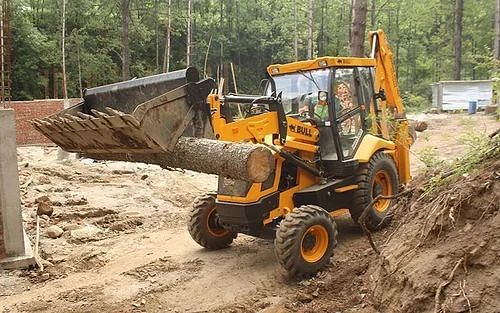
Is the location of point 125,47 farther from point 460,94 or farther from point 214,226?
point 214,226

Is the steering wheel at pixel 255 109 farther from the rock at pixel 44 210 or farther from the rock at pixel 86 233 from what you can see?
the rock at pixel 44 210

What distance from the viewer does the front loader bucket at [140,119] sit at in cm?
470

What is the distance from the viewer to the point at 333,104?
7172 mm

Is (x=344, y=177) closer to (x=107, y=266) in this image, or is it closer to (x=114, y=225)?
(x=107, y=266)

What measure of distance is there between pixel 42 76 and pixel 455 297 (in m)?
35.0

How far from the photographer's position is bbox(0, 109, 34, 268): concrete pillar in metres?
7.00

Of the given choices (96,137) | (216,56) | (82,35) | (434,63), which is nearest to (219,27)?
(216,56)

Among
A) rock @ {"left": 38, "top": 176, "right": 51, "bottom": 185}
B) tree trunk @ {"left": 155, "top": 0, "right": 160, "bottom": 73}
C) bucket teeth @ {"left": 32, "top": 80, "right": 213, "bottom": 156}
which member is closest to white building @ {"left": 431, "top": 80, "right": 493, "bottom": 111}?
tree trunk @ {"left": 155, "top": 0, "right": 160, "bottom": 73}

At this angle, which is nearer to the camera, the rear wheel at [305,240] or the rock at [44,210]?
the rear wheel at [305,240]

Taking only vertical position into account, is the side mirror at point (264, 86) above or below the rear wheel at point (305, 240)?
above

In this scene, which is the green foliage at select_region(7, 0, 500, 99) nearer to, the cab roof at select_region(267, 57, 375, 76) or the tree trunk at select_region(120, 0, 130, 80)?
the tree trunk at select_region(120, 0, 130, 80)

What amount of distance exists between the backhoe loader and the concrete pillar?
1678 mm

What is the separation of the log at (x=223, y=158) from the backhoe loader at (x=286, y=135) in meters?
0.10

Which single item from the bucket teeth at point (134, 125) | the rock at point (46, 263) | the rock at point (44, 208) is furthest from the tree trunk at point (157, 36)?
the bucket teeth at point (134, 125)
